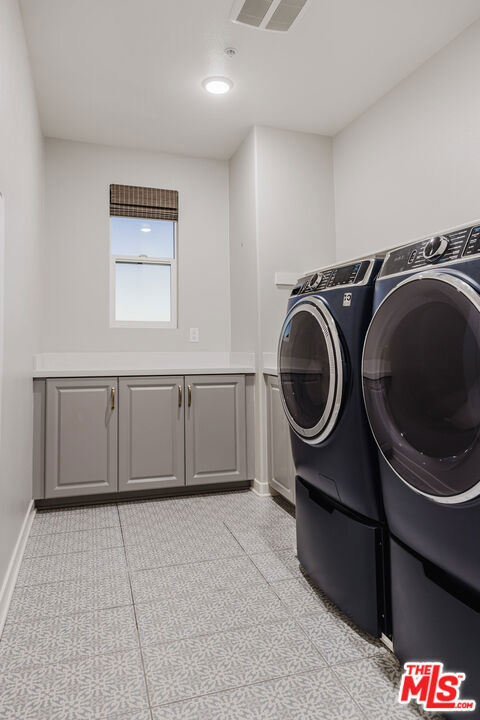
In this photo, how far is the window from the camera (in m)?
3.49

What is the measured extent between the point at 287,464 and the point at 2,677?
171 centimetres

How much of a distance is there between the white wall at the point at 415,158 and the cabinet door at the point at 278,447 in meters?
1.16

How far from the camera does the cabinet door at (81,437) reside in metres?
2.79

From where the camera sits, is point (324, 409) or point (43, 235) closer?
point (324, 409)

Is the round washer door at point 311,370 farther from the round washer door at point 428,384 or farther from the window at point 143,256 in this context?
the window at point 143,256

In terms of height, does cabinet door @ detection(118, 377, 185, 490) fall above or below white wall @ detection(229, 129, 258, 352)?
below

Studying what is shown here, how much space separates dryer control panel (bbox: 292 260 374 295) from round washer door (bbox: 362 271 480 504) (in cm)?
24

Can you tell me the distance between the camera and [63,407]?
2.82 meters

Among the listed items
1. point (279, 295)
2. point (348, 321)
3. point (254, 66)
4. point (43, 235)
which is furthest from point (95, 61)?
point (348, 321)

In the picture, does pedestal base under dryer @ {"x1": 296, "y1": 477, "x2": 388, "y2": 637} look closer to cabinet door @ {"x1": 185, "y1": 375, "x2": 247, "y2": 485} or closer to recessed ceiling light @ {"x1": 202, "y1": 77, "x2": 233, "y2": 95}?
cabinet door @ {"x1": 185, "y1": 375, "x2": 247, "y2": 485}

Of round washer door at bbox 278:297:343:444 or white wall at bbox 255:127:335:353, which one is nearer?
round washer door at bbox 278:297:343:444

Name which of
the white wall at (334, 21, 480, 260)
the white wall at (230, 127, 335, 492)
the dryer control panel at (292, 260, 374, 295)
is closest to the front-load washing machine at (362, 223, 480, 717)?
the dryer control panel at (292, 260, 374, 295)

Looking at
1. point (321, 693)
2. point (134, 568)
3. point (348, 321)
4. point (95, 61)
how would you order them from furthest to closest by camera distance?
1. point (95, 61)
2. point (134, 568)
3. point (348, 321)
4. point (321, 693)

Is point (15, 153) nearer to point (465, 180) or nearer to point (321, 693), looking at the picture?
point (465, 180)
